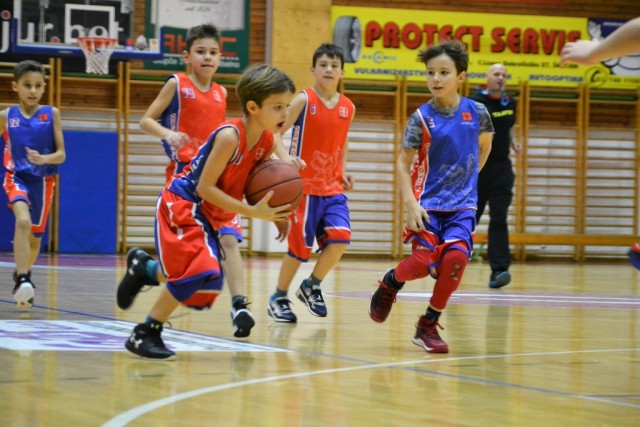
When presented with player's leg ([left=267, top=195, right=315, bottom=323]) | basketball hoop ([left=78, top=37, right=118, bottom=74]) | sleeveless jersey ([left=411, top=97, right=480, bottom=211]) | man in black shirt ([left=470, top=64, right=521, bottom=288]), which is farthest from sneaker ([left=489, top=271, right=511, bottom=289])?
basketball hoop ([left=78, top=37, right=118, bottom=74])

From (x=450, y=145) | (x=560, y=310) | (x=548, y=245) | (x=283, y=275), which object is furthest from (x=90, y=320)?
(x=548, y=245)

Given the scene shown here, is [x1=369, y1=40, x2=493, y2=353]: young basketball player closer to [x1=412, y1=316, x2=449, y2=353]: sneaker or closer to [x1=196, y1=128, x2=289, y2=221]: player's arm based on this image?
[x1=412, y1=316, x2=449, y2=353]: sneaker

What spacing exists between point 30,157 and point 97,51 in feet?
25.5

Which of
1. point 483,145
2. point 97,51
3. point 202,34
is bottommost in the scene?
point 483,145

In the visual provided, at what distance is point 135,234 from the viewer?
49.5 ft

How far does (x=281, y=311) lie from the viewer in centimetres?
617

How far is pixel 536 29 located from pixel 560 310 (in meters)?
9.48

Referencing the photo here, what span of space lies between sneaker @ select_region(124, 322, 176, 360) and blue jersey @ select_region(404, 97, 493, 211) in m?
1.57

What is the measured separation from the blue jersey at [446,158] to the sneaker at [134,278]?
140 cm

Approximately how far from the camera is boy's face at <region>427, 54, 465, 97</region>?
17.4 feet

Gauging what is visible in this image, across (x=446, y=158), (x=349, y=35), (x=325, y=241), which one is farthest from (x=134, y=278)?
(x=349, y=35)

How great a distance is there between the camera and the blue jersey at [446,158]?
5.21 m

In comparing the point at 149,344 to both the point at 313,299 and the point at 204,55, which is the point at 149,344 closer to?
the point at 313,299

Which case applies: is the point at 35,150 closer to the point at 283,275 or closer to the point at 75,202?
the point at 283,275
